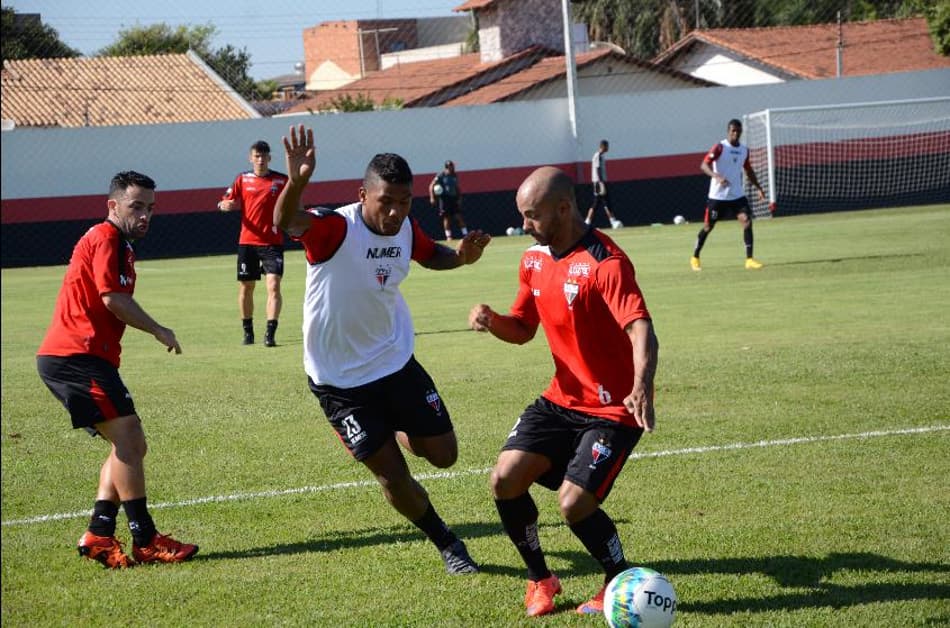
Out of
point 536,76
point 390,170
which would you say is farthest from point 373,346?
point 536,76

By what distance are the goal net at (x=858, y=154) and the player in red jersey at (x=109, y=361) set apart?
30.3m

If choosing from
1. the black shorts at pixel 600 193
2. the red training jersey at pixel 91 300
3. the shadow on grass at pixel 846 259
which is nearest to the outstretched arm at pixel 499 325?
the red training jersey at pixel 91 300

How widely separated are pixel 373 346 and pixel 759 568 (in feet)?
7.04

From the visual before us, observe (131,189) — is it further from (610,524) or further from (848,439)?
(848,439)

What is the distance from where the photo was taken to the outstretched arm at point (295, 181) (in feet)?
18.0

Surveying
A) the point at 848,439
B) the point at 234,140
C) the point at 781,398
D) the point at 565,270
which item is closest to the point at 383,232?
the point at 565,270

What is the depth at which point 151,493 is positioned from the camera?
742cm

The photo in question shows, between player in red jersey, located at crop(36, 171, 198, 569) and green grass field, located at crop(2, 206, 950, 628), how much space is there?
0.18 m

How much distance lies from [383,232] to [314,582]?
174cm

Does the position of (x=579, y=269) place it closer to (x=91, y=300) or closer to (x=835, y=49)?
(x=91, y=300)

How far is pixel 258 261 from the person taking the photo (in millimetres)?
14523

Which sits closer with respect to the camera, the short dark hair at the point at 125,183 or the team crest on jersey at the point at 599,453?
the team crest on jersey at the point at 599,453

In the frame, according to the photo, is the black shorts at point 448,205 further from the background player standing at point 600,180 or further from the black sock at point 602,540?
the black sock at point 602,540

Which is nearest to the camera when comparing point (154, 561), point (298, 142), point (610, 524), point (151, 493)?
point (610, 524)
